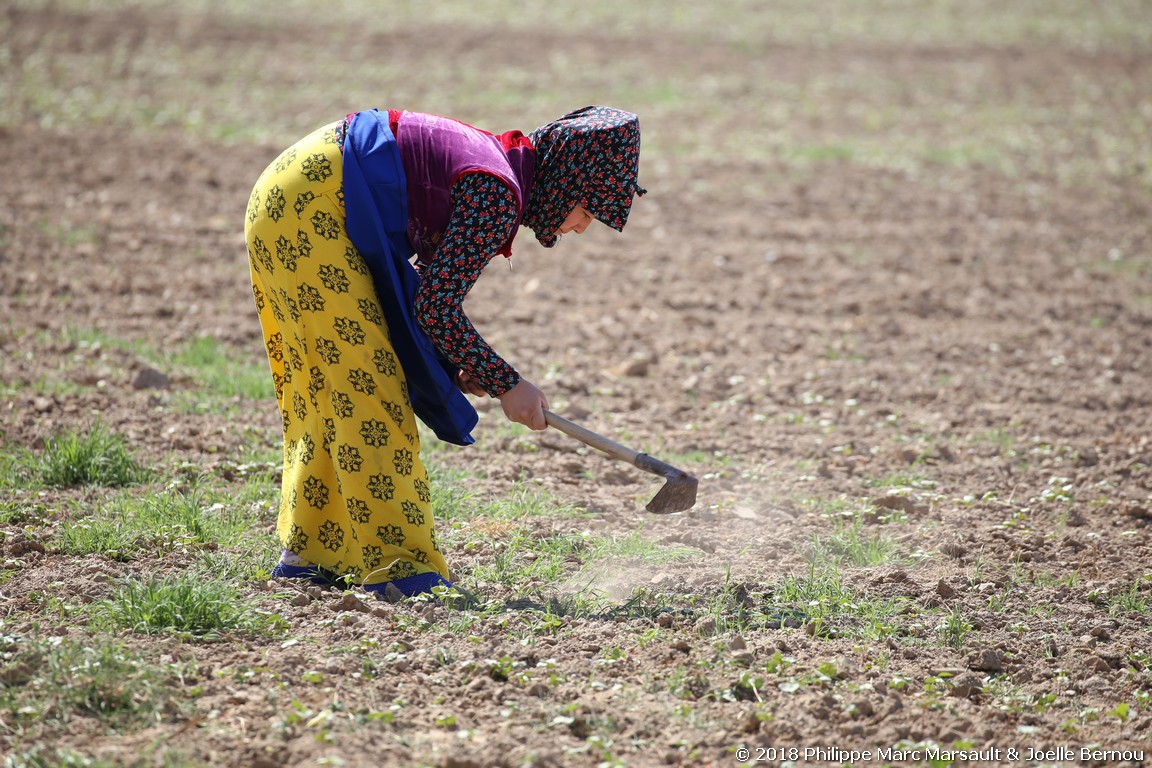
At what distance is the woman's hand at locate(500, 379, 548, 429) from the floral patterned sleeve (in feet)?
0.71

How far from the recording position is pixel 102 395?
16.8ft

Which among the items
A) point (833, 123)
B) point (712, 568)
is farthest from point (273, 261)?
point (833, 123)

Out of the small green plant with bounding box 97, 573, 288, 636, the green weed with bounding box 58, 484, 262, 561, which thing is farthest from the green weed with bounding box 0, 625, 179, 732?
the green weed with bounding box 58, 484, 262, 561

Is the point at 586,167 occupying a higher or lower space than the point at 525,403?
higher

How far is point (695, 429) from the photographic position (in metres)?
5.25

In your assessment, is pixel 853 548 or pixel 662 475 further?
pixel 853 548

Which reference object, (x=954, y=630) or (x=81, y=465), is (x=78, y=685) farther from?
(x=954, y=630)

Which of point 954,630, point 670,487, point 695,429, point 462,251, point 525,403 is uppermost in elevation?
point 462,251

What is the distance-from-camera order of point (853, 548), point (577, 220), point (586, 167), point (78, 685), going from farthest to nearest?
1. point (853, 548)
2. point (577, 220)
3. point (586, 167)
4. point (78, 685)

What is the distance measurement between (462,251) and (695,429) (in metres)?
2.35

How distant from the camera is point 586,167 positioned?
11.0 ft

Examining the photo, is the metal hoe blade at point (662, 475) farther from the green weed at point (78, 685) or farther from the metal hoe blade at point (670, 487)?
the green weed at point (78, 685)

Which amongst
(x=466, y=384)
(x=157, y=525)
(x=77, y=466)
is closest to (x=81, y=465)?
(x=77, y=466)

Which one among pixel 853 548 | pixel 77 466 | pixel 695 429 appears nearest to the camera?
pixel 853 548
